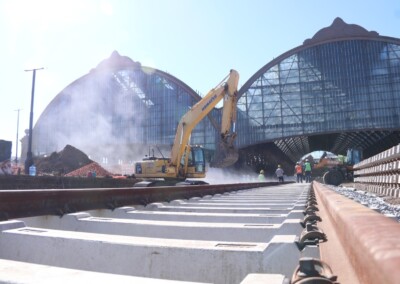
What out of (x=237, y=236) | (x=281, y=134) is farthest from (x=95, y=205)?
(x=281, y=134)

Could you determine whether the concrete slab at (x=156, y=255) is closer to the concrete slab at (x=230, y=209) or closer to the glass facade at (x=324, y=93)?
the concrete slab at (x=230, y=209)

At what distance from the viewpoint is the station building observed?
45281mm

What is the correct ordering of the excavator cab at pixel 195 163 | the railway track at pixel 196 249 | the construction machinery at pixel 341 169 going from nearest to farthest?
the railway track at pixel 196 249
the excavator cab at pixel 195 163
the construction machinery at pixel 341 169

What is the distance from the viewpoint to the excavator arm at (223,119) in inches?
618

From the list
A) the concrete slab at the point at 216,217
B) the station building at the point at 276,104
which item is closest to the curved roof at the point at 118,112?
the station building at the point at 276,104

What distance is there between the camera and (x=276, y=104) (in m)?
47.7

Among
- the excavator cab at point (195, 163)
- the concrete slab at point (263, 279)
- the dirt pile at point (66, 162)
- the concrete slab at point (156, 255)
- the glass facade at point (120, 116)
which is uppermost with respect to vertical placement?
the glass facade at point (120, 116)

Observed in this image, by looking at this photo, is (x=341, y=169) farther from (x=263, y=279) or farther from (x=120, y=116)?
(x=120, y=116)

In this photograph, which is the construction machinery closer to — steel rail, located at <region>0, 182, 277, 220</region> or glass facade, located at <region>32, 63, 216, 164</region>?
steel rail, located at <region>0, 182, 277, 220</region>

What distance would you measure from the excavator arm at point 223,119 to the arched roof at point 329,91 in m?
29.6

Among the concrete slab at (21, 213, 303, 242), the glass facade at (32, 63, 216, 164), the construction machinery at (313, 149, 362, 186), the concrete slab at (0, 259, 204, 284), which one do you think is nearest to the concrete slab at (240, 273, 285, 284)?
the concrete slab at (0, 259, 204, 284)

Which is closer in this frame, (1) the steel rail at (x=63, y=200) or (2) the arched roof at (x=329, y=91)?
(1) the steel rail at (x=63, y=200)

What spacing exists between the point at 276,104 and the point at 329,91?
6.68 metres

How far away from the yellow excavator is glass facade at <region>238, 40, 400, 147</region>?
2986 centimetres
